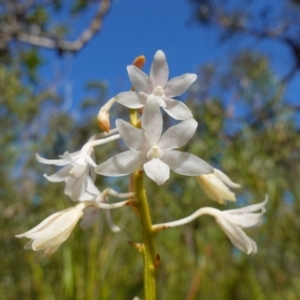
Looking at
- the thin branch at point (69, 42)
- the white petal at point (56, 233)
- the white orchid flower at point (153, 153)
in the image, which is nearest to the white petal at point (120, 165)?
the white orchid flower at point (153, 153)

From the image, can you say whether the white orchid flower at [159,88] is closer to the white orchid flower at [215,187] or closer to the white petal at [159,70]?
the white petal at [159,70]

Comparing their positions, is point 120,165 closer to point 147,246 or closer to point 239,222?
point 147,246

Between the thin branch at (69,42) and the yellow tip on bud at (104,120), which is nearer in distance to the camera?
the yellow tip on bud at (104,120)

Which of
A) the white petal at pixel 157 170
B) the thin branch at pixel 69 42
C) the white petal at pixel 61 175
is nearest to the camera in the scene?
the white petal at pixel 157 170

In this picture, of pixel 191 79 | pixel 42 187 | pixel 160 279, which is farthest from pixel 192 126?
pixel 42 187

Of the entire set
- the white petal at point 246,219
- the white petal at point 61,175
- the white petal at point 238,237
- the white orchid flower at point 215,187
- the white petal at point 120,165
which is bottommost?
the white petal at point 238,237

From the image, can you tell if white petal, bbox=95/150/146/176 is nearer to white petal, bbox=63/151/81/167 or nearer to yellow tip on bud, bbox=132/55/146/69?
white petal, bbox=63/151/81/167

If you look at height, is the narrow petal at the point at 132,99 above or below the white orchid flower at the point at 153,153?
above
